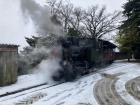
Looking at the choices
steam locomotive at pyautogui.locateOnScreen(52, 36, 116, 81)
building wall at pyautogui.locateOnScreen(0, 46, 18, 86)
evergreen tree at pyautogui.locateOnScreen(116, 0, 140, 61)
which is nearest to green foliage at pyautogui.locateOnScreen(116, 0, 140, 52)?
evergreen tree at pyautogui.locateOnScreen(116, 0, 140, 61)

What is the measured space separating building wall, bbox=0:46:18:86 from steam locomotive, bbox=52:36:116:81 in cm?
251

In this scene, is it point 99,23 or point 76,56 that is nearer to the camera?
point 76,56

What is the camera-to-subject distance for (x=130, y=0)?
82.6 feet

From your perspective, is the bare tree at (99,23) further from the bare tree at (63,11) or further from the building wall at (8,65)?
the building wall at (8,65)

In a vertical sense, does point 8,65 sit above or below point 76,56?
below

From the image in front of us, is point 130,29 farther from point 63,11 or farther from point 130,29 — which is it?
point 63,11

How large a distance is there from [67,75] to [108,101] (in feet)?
13.3

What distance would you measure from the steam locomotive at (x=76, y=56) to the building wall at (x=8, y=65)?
2512 millimetres

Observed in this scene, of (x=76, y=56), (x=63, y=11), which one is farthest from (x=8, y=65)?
(x=63, y=11)

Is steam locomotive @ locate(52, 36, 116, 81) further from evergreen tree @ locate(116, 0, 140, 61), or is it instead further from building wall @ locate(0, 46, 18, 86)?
evergreen tree @ locate(116, 0, 140, 61)

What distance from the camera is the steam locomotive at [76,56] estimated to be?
9415 mm

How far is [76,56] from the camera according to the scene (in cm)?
1065

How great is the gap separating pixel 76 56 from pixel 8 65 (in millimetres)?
4782

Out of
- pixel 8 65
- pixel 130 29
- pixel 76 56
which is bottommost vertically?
pixel 8 65
